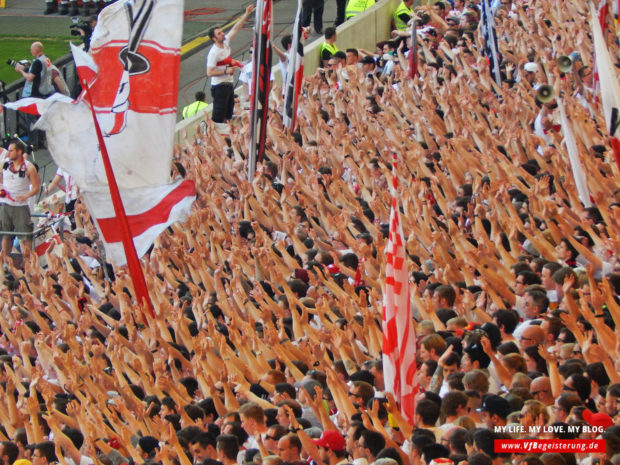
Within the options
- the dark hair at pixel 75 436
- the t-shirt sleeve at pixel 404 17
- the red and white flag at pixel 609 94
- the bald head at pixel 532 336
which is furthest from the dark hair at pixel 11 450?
the t-shirt sleeve at pixel 404 17

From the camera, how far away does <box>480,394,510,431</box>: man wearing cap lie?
6.35m

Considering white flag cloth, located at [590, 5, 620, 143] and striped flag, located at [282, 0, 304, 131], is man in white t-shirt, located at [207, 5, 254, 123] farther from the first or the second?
white flag cloth, located at [590, 5, 620, 143]

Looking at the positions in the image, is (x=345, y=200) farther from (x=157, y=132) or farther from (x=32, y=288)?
(x=32, y=288)

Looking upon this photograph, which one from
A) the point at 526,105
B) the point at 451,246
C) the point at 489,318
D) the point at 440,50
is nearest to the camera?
the point at 489,318

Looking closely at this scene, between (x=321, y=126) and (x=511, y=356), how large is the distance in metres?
6.28

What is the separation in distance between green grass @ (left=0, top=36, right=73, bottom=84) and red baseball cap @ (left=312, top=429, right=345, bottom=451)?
692 inches

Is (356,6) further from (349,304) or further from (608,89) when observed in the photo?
(349,304)

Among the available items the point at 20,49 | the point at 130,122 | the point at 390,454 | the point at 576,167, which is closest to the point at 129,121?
the point at 130,122

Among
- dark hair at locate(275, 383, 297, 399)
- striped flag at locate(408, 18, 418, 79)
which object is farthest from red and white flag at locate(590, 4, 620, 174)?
striped flag at locate(408, 18, 418, 79)

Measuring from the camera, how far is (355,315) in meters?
8.23

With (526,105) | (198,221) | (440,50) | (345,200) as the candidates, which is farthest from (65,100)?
(440,50)

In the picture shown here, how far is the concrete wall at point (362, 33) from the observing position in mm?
18359

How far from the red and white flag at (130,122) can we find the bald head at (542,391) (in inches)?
148

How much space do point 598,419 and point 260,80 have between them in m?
6.84
